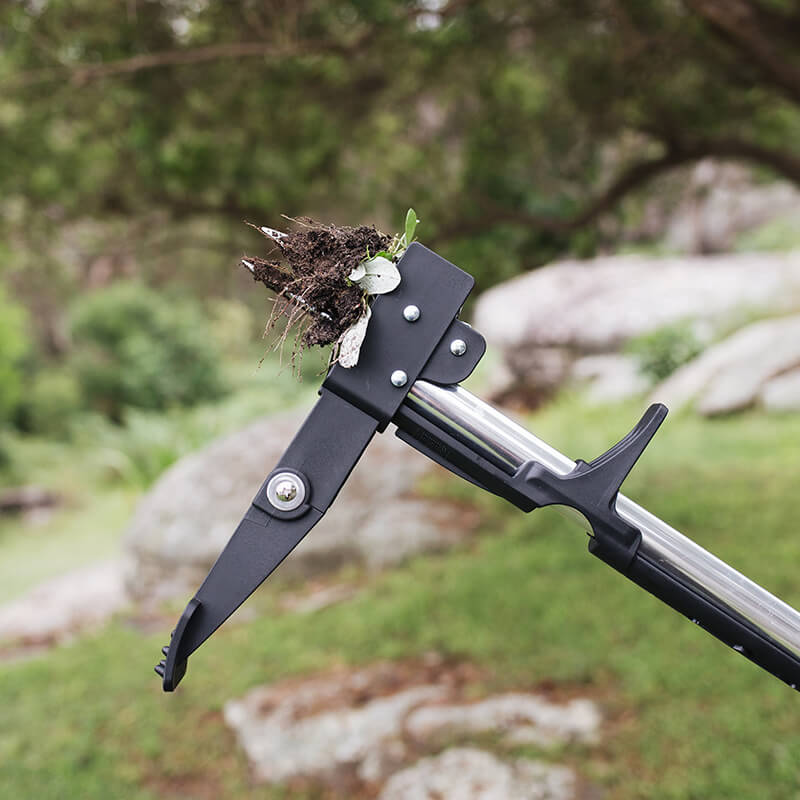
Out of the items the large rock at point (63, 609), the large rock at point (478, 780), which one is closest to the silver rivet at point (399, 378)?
the large rock at point (478, 780)

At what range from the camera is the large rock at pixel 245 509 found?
17.9ft

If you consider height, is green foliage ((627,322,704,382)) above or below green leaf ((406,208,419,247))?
above

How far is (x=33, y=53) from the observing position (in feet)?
12.3

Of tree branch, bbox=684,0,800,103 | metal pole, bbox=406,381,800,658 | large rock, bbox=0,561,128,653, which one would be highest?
tree branch, bbox=684,0,800,103

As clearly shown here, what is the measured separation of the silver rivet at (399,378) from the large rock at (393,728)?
7.48 feet

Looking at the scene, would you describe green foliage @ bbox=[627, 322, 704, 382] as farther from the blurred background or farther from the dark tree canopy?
the dark tree canopy

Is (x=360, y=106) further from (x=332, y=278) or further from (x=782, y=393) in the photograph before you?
(x=782, y=393)

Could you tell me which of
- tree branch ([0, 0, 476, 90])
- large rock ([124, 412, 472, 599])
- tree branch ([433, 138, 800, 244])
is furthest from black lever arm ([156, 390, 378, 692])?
large rock ([124, 412, 472, 599])

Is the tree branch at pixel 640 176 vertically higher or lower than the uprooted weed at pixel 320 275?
Answer: higher

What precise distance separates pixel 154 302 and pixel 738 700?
12.3 metres

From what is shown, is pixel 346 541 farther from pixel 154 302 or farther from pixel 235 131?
pixel 154 302

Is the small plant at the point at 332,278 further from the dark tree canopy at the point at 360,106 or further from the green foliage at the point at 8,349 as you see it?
the green foliage at the point at 8,349

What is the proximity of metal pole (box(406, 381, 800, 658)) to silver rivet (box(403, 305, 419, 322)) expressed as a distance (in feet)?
0.28

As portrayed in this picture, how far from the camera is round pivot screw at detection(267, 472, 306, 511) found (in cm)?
103
